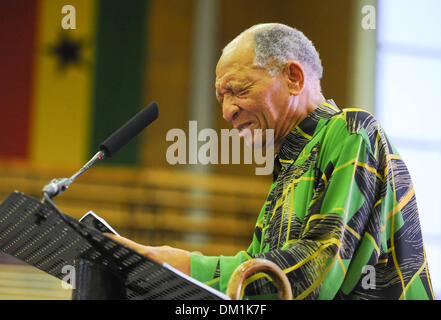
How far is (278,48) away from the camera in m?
2.12

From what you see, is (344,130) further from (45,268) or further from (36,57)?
(36,57)

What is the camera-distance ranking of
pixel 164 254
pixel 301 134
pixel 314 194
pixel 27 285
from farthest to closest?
pixel 27 285 < pixel 301 134 < pixel 314 194 < pixel 164 254

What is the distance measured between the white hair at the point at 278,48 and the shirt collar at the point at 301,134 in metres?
0.14

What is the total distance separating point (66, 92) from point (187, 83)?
1.05 m

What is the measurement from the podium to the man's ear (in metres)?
0.78

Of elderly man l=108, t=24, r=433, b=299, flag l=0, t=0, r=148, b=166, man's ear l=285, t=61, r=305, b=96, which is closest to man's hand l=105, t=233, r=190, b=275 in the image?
elderly man l=108, t=24, r=433, b=299

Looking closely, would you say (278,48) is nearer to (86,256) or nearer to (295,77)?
(295,77)

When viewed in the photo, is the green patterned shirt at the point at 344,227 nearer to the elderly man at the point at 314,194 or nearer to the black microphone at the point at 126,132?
the elderly man at the point at 314,194

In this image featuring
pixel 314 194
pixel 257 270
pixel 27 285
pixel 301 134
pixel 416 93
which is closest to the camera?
pixel 257 270

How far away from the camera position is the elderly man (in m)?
1.66

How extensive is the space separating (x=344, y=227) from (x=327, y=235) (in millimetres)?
44

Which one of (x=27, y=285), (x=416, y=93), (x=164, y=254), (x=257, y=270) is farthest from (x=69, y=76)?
(x=257, y=270)

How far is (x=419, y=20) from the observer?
6.90 metres

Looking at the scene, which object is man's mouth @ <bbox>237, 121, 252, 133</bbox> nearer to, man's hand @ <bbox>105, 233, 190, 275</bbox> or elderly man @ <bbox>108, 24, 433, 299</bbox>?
elderly man @ <bbox>108, 24, 433, 299</bbox>
